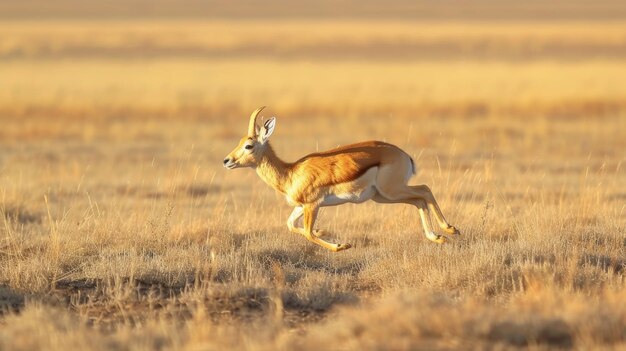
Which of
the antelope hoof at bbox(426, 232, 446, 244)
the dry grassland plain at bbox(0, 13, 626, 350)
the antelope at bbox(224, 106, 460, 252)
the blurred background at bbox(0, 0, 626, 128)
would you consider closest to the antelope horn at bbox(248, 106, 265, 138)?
the antelope at bbox(224, 106, 460, 252)

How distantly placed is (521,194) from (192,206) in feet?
15.5

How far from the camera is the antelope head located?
32.3 ft

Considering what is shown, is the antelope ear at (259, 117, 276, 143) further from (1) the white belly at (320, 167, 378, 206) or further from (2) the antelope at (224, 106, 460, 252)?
(1) the white belly at (320, 167, 378, 206)

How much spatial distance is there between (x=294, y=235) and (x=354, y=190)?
1.50 metres

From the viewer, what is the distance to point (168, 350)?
636 centimetres

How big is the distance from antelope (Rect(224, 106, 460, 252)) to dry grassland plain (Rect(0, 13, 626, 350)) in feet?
1.63

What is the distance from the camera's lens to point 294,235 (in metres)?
10.9

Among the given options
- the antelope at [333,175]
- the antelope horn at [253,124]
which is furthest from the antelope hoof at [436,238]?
the antelope horn at [253,124]

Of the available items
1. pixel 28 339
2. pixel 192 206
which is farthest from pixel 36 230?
pixel 28 339

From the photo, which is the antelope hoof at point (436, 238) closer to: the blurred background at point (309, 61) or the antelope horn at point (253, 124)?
the antelope horn at point (253, 124)

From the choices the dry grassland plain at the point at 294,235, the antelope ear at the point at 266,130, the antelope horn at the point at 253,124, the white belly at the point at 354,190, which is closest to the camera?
the dry grassland plain at the point at 294,235

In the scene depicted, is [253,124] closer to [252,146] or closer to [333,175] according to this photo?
[252,146]

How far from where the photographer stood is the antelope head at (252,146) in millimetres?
9859

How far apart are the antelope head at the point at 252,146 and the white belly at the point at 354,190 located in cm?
80
